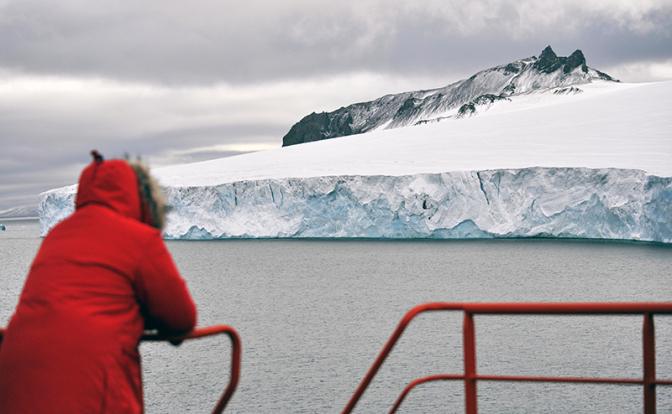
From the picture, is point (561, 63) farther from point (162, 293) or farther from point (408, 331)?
point (162, 293)

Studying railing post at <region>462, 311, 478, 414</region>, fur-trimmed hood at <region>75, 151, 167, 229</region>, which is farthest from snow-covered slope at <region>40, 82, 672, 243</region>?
fur-trimmed hood at <region>75, 151, 167, 229</region>

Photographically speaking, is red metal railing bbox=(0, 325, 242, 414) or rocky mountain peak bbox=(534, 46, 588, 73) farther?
rocky mountain peak bbox=(534, 46, 588, 73)

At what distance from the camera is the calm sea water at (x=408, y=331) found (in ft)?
28.2

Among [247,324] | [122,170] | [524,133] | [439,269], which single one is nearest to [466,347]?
[122,170]

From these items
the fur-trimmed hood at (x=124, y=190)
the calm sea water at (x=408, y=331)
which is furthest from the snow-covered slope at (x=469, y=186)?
the fur-trimmed hood at (x=124, y=190)

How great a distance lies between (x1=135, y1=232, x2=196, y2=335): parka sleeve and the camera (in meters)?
1.37

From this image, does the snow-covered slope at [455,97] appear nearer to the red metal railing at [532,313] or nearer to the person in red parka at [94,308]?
the red metal railing at [532,313]

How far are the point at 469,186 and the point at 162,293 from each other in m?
24.3

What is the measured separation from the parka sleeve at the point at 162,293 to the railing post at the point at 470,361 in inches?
24.6

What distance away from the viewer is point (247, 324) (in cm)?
1383

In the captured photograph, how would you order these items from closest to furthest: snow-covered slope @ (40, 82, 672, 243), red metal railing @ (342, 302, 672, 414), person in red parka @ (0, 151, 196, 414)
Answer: person in red parka @ (0, 151, 196, 414), red metal railing @ (342, 302, 672, 414), snow-covered slope @ (40, 82, 672, 243)

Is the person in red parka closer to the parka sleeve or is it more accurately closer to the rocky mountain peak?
the parka sleeve

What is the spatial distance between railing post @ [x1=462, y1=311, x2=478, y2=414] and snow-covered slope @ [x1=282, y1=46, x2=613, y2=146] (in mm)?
49801

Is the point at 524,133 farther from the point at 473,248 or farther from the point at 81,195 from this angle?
the point at 81,195
